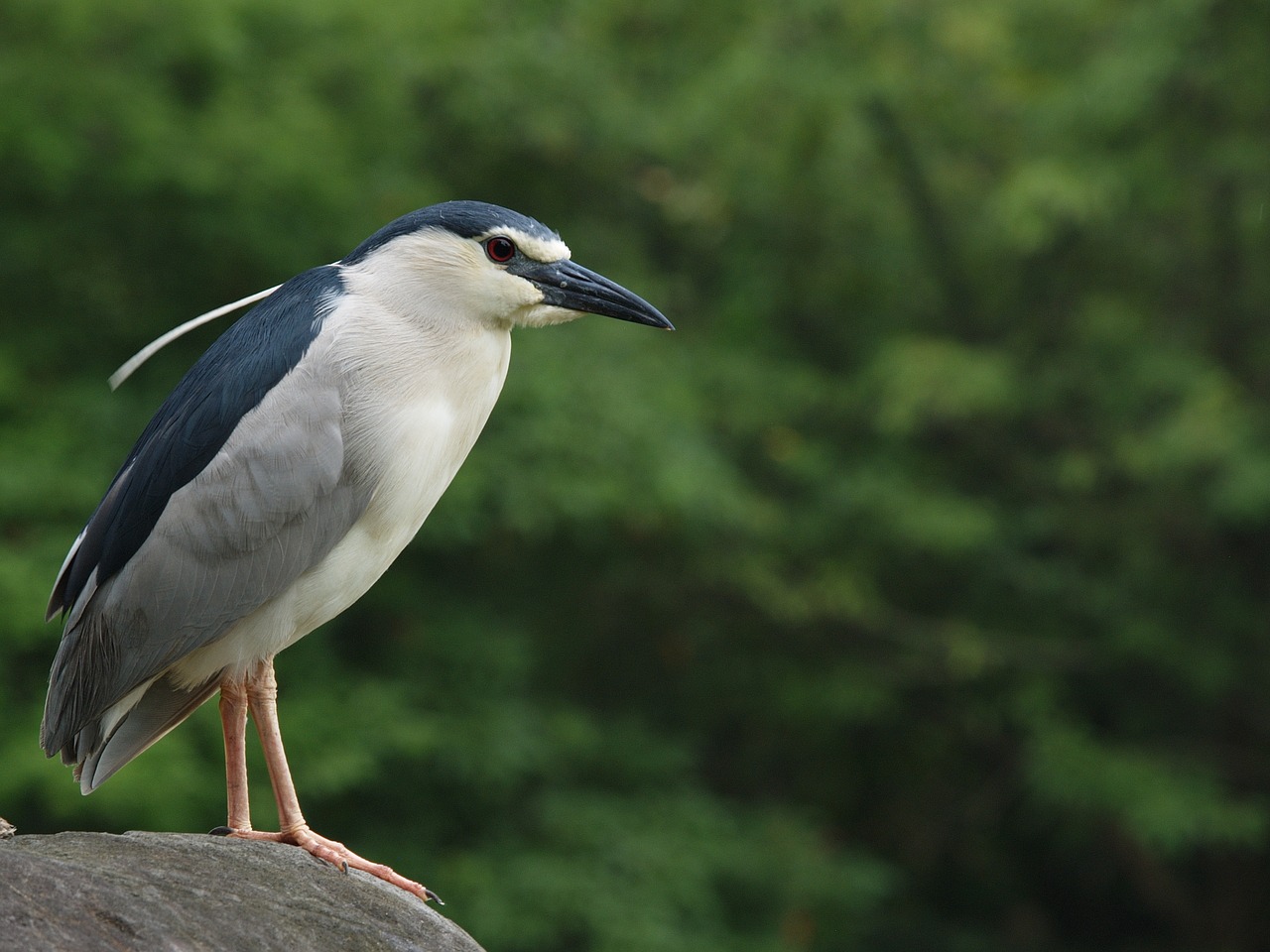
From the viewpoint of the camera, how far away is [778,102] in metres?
8.07

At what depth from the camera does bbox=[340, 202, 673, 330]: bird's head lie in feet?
11.4

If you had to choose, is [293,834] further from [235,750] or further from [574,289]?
[574,289]

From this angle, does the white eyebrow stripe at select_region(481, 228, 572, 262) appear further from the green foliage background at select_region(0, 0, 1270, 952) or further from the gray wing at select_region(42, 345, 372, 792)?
the green foliage background at select_region(0, 0, 1270, 952)

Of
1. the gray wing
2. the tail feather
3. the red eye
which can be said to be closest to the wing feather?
the gray wing

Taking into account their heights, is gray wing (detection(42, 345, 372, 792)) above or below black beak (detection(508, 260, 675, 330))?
below

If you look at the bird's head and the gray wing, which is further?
the bird's head

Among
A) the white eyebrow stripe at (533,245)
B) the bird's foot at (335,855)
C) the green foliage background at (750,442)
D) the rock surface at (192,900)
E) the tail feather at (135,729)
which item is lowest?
the rock surface at (192,900)

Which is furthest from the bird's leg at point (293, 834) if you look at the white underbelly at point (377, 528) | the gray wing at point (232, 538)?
the gray wing at point (232, 538)

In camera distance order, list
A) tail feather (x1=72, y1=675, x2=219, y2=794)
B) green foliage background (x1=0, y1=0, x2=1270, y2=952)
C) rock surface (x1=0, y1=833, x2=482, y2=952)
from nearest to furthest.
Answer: rock surface (x1=0, y1=833, x2=482, y2=952)
tail feather (x1=72, y1=675, x2=219, y2=794)
green foliage background (x1=0, y1=0, x2=1270, y2=952)

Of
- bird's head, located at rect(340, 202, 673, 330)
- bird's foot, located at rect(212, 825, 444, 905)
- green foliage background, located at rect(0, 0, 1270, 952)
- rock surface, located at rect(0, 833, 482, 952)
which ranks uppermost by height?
A: green foliage background, located at rect(0, 0, 1270, 952)

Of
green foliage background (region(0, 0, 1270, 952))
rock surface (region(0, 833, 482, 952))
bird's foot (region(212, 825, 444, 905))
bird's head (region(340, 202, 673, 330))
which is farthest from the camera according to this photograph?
green foliage background (region(0, 0, 1270, 952))

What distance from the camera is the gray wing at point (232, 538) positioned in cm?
336

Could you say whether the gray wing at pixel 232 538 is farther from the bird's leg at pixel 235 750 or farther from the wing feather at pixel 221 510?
the bird's leg at pixel 235 750

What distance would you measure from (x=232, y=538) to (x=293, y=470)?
22 cm
